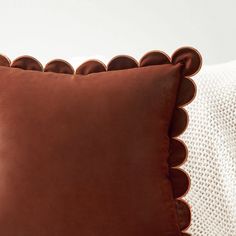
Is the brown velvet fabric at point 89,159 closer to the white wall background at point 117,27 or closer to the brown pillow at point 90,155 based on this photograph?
the brown pillow at point 90,155

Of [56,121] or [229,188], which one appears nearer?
[56,121]

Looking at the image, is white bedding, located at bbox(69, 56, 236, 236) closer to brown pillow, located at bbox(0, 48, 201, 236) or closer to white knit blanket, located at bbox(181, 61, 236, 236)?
white knit blanket, located at bbox(181, 61, 236, 236)

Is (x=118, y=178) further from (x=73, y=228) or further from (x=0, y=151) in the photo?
(x=0, y=151)

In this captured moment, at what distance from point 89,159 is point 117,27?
854mm

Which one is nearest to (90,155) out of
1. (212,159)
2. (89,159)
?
(89,159)

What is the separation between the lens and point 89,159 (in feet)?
2.77

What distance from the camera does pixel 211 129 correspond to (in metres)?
1.07

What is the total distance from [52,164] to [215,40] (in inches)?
37.2

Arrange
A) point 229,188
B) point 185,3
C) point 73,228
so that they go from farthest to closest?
1. point 185,3
2. point 229,188
3. point 73,228

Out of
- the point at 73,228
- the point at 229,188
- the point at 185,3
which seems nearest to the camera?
the point at 73,228

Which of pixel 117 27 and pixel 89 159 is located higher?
pixel 117 27

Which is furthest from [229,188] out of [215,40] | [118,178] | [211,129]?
[215,40]

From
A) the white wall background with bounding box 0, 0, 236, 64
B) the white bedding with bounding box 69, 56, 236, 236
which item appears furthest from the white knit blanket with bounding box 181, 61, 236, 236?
the white wall background with bounding box 0, 0, 236, 64

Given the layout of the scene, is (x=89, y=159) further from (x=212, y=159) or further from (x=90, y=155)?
(x=212, y=159)
